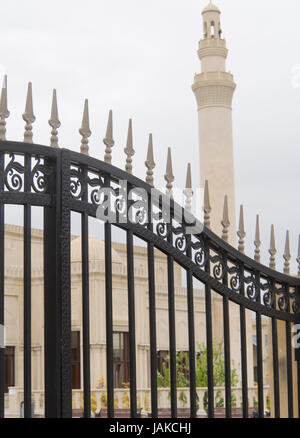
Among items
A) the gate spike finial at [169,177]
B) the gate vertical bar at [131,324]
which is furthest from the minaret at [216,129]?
the gate vertical bar at [131,324]

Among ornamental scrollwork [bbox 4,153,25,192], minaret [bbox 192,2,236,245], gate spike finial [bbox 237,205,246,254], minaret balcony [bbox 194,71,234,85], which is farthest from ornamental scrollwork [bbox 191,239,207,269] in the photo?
minaret balcony [bbox 194,71,234,85]

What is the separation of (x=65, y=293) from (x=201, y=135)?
881 inches

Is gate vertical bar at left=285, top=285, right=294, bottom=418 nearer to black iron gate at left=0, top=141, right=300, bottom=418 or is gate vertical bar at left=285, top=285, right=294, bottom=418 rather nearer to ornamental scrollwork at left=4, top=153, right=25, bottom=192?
black iron gate at left=0, top=141, right=300, bottom=418

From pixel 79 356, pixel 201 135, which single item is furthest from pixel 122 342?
pixel 201 135

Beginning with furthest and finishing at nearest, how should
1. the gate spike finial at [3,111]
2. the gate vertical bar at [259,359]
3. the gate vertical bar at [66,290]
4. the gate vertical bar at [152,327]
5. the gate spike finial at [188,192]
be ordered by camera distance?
the gate vertical bar at [259,359], the gate spike finial at [188,192], the gate vertical bar at [152,327], the gate vertical bar at [66,290], the gate spike finial at [3,111]

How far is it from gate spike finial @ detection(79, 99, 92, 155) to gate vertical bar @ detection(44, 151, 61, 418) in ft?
0.67

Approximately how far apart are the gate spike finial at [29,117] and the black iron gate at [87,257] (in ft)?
0.18

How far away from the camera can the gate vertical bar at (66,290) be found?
3666 mm

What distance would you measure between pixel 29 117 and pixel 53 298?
0.93 m

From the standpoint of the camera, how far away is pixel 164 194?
4.30 metres

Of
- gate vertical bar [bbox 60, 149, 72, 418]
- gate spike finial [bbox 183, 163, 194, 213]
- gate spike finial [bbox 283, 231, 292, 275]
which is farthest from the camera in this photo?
gate spike finial [bbox 283, 231, 292, 275]

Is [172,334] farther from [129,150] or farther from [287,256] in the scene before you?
[287,256]

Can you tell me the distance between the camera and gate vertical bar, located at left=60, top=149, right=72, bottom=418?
3666 millimetres

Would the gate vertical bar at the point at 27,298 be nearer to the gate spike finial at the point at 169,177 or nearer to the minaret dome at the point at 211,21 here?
the gate spike finial at the point at 169,177
